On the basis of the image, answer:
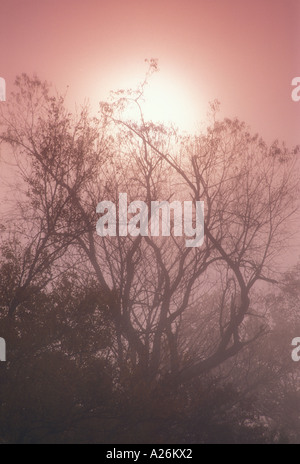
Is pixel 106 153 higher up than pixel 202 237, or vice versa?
pixel 106 153

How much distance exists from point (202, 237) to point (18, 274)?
4293 millimetres

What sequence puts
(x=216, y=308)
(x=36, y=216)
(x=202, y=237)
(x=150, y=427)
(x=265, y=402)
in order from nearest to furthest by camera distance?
(x=150, y=427) → (x=36, y=216) → (x=202, y=237) → (x=216, y=308) → (x=265, y=402)

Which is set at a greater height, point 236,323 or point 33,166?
point 33,166

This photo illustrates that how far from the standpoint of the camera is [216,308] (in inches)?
635

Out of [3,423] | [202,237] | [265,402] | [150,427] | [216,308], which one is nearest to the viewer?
[3,423]

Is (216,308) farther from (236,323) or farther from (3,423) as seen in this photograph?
(3,423)

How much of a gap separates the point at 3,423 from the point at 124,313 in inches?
131

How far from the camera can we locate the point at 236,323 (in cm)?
1284
